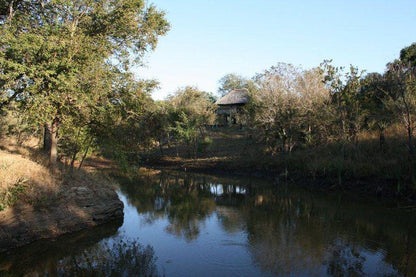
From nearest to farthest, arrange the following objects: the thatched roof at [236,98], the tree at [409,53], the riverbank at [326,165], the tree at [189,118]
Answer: the riverbank at [326,165] < the tree at [409,53] < the tree at [189,118] < the thatched roof at [236,98]

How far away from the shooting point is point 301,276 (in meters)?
10.2

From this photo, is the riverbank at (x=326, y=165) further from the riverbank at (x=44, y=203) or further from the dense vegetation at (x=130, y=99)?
the riverbank at (x=44, y=203)

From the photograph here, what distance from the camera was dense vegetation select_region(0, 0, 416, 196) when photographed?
508 inches

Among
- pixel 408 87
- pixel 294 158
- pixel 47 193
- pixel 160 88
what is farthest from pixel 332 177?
pixel 47 193

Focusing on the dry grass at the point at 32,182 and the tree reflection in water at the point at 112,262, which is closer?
the tree reflection in water at the point at 112,262

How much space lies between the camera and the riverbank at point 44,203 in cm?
1202

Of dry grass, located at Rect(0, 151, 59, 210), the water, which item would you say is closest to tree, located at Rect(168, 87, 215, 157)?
the water

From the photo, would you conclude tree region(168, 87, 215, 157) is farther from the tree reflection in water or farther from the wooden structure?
the tree reflection in water

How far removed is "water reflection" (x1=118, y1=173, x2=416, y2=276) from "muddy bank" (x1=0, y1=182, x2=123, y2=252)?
2.62 meters

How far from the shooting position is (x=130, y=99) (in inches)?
693

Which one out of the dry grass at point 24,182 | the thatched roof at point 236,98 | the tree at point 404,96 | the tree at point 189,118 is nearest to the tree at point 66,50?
the dry grass at point 24,182

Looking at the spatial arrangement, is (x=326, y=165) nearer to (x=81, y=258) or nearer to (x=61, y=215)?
(x=61, y=215)

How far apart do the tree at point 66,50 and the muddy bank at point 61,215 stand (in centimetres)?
278

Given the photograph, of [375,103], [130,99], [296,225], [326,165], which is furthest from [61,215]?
[375,103]
